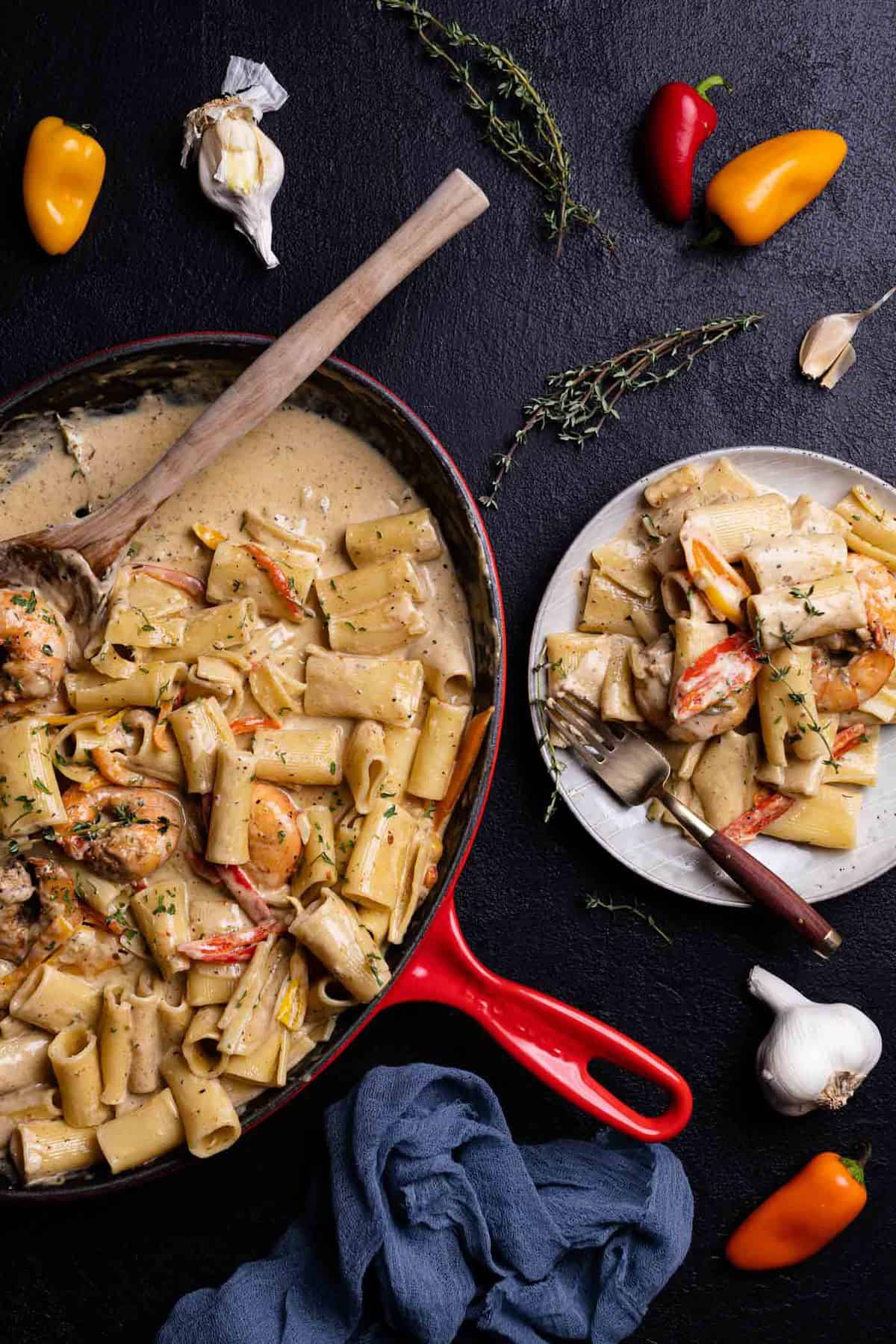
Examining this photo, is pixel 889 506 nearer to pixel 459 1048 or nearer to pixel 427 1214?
pixel 459 1048

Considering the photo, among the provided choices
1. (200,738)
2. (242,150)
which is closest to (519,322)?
(242,150)

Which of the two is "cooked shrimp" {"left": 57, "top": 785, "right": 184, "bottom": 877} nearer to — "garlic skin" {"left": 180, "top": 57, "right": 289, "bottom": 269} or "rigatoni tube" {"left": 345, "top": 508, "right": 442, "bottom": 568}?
"rigatoni tube" {"left": 345, "top": 508, "right": 442, "bottom": 568}

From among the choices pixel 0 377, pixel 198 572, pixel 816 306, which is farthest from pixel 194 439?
pixel 816 306

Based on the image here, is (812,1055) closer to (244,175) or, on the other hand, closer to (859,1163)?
(859,1163)

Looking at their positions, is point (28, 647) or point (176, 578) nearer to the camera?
point (28, 647)

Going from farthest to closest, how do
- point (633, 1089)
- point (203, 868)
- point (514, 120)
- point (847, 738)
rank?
point (633, 1089) → point (514, 120) → point (847, 738) → point (203, 868)

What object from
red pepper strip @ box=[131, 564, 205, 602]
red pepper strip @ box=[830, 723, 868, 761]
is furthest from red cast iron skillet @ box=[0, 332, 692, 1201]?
red pepper strip @ box=[830, 723, 868, 761]
